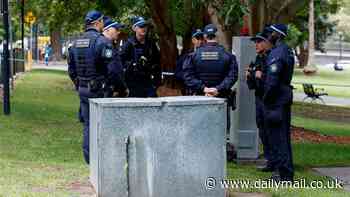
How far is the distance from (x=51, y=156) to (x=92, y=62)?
2442 mm

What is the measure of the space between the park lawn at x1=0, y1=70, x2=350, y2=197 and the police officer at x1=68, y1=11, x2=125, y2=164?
0.75 m

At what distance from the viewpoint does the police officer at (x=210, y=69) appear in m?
9.94

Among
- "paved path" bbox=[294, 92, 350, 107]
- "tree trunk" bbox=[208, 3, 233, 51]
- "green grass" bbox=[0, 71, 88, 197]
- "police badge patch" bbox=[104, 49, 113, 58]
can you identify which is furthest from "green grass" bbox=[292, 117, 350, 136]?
"police badge patch" bbox=[104, 49, 113, 58]

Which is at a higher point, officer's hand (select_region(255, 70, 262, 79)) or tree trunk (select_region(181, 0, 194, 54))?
tree trunk (select_region(181, 0, 194, 54))

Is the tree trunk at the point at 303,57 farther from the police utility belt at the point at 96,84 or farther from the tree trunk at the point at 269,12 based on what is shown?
the police utility belt at the point at 96,84

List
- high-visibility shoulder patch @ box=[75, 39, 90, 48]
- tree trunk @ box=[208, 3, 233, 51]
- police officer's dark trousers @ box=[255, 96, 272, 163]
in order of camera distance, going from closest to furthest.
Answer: high-visibility shoulder patch @ box=[75, 39, 90, 48] < police officer's dark trousers @ box=[255, 96, 272, 163] < tree trunk @ box=[208, 3, 233, 51]

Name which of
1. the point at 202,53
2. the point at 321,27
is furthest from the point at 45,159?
the point at 321,27

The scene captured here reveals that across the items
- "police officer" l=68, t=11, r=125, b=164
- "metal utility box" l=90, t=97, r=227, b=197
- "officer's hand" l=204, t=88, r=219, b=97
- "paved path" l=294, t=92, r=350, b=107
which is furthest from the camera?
"paved path" l=294, t=92, r=350, b=107

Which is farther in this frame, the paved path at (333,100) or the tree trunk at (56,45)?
the tree trunk at (56,45)

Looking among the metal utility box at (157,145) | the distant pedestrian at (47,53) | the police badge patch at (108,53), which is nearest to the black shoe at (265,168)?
the police badge patch at (108,53)

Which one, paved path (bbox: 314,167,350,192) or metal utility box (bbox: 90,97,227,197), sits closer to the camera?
metal utility box (bbox: 90,97,227,197)

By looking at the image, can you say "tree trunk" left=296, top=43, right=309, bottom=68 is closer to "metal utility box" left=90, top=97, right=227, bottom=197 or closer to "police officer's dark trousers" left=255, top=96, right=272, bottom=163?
"police officer's dark trousers" left=255, top=96, right=272, bottom=163

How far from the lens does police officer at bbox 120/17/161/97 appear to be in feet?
33.9

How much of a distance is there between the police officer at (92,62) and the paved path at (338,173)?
310 centimetres
